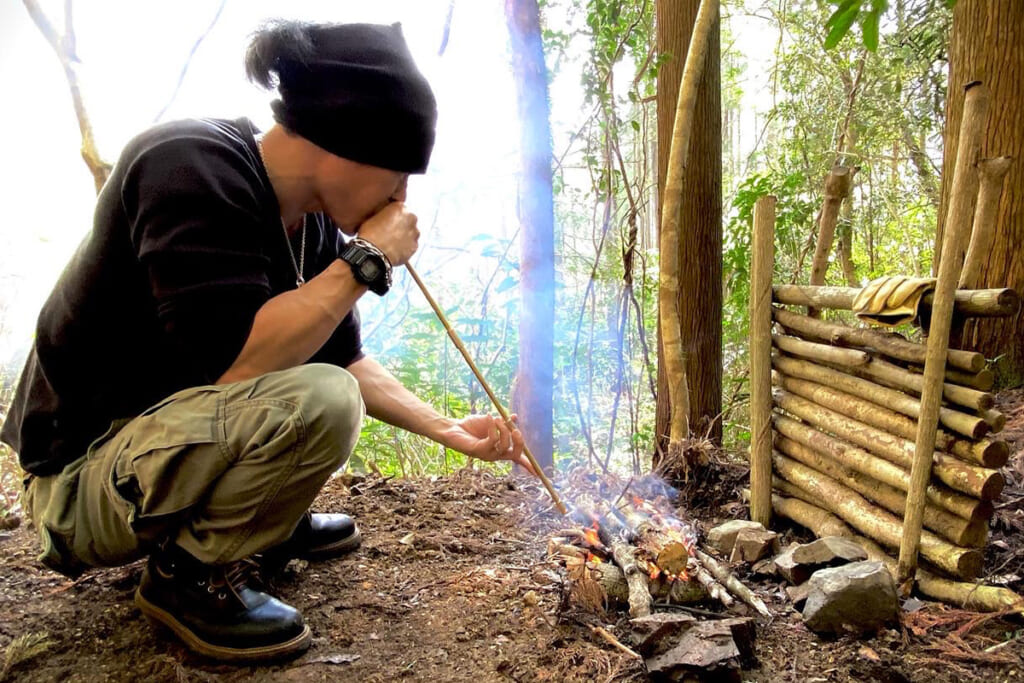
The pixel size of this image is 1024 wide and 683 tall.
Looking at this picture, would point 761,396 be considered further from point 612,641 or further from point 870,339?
point 612,641

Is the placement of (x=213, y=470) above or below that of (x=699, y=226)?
below

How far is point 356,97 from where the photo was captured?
1685mm

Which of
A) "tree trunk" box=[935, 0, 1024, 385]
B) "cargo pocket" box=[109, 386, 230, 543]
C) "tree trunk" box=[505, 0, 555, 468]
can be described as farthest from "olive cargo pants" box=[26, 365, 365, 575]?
"tree trunk" box=[935, 0, 1024, 385]

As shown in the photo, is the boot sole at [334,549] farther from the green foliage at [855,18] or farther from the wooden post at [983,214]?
the wooden post at [983,214]

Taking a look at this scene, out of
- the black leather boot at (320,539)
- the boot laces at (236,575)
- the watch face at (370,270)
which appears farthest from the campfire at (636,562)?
the watch face at (370,270)

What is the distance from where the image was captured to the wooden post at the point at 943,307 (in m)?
2.08

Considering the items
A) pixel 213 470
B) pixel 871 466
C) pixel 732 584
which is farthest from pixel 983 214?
pixel 213 470

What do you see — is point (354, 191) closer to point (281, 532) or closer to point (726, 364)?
point (281, 532)

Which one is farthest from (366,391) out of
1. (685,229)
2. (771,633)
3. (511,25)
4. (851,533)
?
(511,25)

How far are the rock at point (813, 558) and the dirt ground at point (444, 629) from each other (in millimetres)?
85

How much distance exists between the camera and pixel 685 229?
4035 millimetres

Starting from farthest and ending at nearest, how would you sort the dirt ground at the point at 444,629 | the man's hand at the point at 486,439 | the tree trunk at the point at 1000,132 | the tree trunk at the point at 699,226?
the tree trunk at the point at 1000,132 → the tree trunk at the point at 699,226 → the man's hand at the point at 486,439 → the dirt ground at the point at 444,629

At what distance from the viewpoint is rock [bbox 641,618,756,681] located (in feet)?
5.35

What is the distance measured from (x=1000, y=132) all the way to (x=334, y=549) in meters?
4.99
